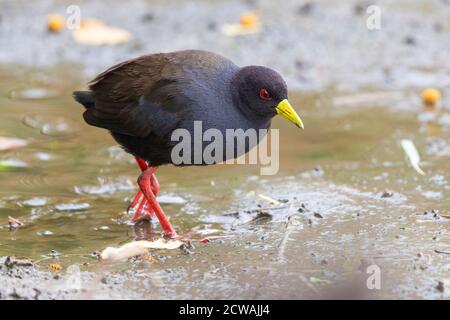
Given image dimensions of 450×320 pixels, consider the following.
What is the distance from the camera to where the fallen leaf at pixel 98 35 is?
10875 mm

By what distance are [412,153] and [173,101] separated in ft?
8.09

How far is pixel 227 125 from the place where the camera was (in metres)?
5.84

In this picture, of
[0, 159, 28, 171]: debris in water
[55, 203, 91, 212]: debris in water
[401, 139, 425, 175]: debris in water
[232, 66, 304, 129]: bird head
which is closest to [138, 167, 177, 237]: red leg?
[55, 203, 91, 212]: debris in water

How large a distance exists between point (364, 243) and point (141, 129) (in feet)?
5.63

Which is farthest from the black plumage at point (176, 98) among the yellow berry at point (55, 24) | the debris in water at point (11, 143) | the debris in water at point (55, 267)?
the yellow berry at point (55, 24)

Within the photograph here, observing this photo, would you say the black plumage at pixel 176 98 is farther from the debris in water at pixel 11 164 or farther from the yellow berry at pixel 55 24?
the yellow berry at pixel 55 24

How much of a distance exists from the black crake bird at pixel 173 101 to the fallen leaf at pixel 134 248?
26 cm

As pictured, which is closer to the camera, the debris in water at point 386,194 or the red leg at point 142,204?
the red leg at point 142,204

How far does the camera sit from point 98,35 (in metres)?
11.0

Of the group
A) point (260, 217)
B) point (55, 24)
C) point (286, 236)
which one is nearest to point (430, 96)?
point (260, 217)

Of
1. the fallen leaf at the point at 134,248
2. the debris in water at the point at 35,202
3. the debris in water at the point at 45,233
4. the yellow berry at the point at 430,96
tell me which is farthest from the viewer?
the yellow berry at the point at 430,96

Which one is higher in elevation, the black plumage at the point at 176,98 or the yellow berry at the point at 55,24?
the yellow berry at the point at 55,24

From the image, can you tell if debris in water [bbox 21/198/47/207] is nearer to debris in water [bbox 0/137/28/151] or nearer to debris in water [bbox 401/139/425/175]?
debris in water [bbox 0/137/28/151]
